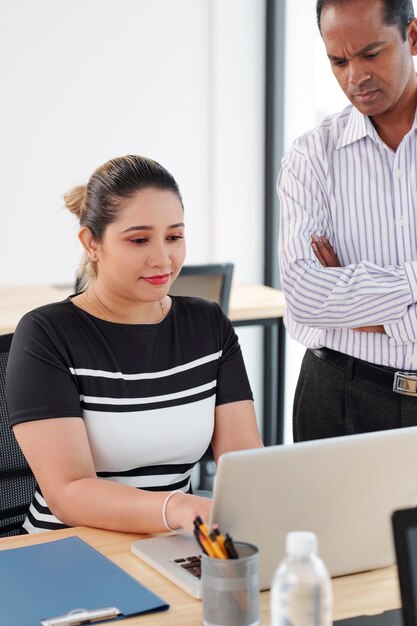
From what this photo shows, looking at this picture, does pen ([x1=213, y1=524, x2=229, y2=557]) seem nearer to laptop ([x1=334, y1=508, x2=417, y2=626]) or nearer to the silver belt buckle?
laptop ([x1=334, y1=508, x2=417, y2=626])

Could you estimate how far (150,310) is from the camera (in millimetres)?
1948

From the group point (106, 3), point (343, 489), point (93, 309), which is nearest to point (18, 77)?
point (106, 3)

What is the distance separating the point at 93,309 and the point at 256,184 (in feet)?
9.03

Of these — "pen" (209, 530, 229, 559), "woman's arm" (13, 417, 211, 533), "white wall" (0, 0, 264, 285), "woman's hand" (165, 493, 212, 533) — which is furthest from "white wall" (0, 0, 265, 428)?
"pen" (209, 530, 229, 559)

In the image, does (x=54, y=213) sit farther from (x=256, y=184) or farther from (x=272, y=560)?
(x=272, y=560)

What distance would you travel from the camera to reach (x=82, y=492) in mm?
1629

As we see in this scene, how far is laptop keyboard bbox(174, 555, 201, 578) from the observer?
1.39 meters

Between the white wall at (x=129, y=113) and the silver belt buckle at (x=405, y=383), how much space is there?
7.76 ft

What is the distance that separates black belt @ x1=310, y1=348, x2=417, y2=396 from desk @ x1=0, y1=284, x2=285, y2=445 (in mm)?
1327

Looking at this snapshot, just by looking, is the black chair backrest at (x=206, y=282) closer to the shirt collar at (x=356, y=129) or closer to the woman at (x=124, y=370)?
the shirt collar at (x=356, y=129)

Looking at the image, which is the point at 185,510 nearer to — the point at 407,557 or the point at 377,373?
the point at 407,557

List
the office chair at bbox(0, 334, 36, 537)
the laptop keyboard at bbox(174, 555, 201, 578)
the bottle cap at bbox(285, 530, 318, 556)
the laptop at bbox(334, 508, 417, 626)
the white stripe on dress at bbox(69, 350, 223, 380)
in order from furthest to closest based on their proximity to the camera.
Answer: the office chair at bbox(0, 334, 36, 537) → the white stripe on dress at bbox(69, 350, 223, 380) → the laptop keyboard at bbox(174, 555, 201, 578) → the bottle cap at bbox(285, 530, 318, 556) → the laptop at bbox(334, 508, 417, 626)

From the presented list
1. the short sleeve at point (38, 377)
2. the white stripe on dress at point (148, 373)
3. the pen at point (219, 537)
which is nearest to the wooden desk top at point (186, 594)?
the pen at point (219, 537)

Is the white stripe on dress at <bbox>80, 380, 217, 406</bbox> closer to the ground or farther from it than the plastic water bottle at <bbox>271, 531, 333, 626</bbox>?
farther from it
